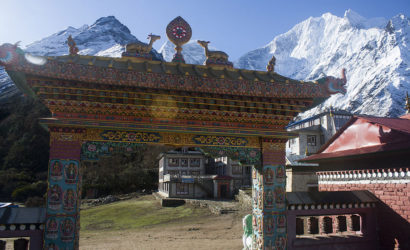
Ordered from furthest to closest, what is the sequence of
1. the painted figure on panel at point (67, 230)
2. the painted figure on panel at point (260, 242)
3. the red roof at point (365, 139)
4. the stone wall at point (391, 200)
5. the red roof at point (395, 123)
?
the red roof at point (395, 123)
the red roof at point (365, 139)
the stone wall at point (391, 200)
the painted figure on panel at point (260, 242)
the painted figure on panel at point (67, 230)

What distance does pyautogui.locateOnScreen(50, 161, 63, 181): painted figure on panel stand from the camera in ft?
22.4

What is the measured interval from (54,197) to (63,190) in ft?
0.76


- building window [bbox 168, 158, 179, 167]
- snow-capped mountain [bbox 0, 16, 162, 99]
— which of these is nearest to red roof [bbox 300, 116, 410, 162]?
building window [bbox 168, 158, 179, 167]

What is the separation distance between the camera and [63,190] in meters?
6.88

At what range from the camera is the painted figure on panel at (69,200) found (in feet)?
22.4

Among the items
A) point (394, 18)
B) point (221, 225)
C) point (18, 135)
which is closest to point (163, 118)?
point (221, 225)

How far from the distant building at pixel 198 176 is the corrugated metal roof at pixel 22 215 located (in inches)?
1281

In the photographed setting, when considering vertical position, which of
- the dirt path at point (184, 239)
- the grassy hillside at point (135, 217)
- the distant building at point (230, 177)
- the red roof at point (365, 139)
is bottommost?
the grassy hillside at point (135, 217)

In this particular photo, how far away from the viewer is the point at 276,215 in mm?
8062

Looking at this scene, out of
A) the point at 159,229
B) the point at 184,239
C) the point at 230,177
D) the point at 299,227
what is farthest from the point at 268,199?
the point at 230,177

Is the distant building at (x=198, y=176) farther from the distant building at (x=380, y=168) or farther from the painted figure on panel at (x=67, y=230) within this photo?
the painted figure on panel at (x=67, y=230)

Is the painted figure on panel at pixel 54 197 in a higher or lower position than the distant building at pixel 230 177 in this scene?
higher

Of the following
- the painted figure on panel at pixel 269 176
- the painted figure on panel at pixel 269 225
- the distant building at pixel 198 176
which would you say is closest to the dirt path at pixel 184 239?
the painted figure on panel at pixel 269 225

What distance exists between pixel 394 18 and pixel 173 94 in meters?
167
